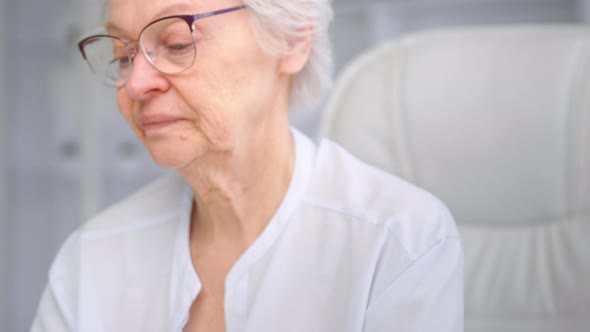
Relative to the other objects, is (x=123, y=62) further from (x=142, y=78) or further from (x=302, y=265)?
(x=302, y=265)

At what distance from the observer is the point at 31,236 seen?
7.05 ft

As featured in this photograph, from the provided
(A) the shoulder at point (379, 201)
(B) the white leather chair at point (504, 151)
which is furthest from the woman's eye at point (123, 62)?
(B) the white leather chair at point (504, 151)

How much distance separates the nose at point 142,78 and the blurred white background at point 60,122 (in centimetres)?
103

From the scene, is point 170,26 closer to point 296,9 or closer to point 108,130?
point 296,9

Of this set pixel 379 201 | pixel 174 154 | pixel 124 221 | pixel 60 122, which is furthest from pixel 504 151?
pixel 60 122

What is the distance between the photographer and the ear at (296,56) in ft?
Answer: 3.28

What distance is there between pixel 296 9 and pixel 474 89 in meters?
0.43

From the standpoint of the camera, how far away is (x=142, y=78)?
0.87 meters

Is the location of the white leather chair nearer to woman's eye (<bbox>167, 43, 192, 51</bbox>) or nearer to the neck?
the neck

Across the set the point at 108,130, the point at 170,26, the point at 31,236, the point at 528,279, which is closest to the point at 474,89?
the point at 528,279

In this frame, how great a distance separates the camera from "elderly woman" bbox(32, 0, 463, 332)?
87 centimetres

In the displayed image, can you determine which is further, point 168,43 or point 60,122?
point 60,122

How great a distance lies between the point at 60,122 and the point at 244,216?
4.48ft

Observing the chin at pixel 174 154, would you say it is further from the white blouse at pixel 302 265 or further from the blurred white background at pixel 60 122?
the blurred white background at pixel 60 122
